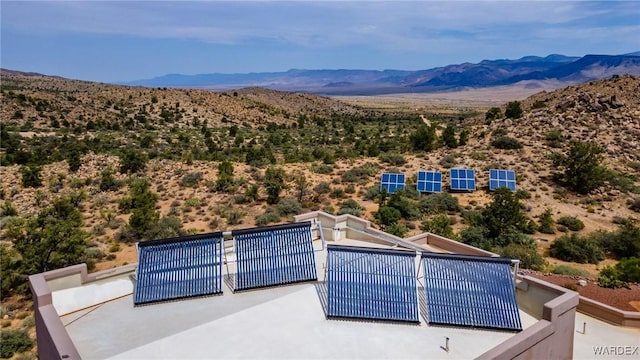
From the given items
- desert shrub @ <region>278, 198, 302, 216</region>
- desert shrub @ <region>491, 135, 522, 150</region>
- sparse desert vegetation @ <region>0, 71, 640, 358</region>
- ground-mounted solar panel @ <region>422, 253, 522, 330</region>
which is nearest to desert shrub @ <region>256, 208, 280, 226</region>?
sparse desert vegetation @ <region>0, 71, 640, 358</region>

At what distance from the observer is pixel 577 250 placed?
72.9 ft

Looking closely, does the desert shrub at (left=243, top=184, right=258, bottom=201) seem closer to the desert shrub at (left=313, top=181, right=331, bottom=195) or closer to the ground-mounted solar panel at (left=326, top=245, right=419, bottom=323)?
the desert shrub at (left=313, top=181, right=331, bottom=195)

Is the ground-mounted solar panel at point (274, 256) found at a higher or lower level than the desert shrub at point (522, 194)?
higher

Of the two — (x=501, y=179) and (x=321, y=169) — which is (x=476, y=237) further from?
(x=321, y=169)

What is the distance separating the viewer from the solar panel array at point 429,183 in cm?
3319

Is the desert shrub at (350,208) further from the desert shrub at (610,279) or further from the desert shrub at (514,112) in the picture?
the desert shrub at (514,112)

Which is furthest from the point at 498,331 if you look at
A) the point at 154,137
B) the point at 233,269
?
the point at 154,137

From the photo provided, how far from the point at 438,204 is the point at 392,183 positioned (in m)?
4.31

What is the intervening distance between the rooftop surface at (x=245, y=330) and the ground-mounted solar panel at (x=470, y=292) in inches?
9.6

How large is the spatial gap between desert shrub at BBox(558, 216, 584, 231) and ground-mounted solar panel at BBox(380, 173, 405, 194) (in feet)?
34.0

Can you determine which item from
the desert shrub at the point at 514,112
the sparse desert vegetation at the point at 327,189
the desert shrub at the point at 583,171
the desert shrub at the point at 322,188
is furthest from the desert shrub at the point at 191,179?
the desert shrub at the point at 514,112

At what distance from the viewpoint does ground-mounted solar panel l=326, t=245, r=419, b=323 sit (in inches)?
392

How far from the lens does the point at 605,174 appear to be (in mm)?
33594

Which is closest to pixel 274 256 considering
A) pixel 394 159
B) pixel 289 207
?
pixel 289 207
